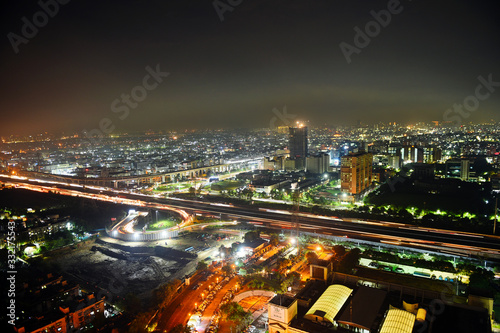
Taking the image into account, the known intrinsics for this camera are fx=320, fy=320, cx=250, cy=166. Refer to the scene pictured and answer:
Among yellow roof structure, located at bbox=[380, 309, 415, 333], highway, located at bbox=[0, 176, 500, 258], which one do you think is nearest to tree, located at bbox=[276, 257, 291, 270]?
highway, located at bbox=[0, 176, 500, 258]

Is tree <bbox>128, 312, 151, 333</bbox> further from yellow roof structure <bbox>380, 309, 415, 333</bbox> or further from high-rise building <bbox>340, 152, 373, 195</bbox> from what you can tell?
A: high-rise building <bbox>340, 152, 373, 195</bbox>

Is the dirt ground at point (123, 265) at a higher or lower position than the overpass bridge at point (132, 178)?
lower

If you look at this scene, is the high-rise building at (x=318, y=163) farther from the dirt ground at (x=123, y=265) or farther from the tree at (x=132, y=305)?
the tree at (x=132, y=305)

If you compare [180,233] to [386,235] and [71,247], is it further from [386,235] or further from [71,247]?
[386,235]
